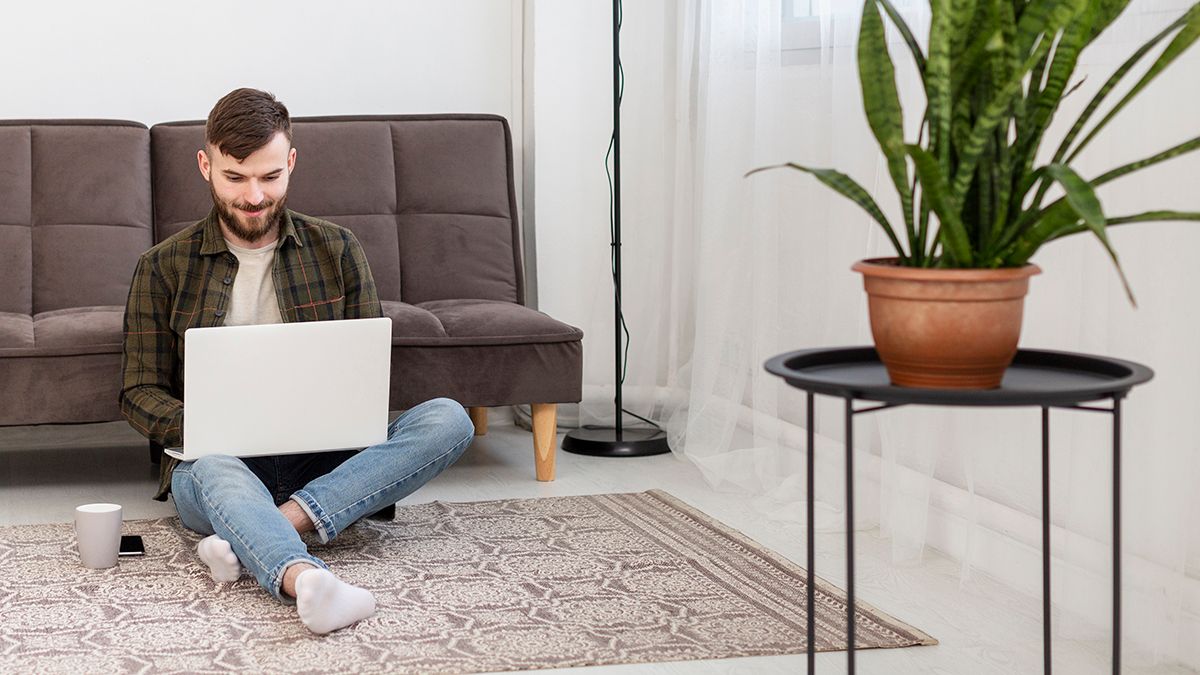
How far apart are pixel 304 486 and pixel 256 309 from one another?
352 mm

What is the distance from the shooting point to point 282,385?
2.29m

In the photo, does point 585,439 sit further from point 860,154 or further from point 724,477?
point 860,154

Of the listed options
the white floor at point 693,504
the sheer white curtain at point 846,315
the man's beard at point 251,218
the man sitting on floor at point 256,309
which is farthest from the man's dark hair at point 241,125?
the sheer white curtain at point 846,315

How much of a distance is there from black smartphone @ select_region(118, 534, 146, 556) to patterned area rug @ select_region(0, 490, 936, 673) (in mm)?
16

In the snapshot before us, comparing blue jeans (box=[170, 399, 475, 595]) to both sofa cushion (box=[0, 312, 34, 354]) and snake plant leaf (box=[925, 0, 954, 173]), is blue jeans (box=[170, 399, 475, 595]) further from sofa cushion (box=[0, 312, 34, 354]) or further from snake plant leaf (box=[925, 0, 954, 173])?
snake plant leaf (box=[925, 0, 954, 173])

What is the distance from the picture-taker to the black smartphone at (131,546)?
2.39 metres

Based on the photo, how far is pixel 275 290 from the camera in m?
2.58

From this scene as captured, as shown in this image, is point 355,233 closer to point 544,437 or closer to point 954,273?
point 544,437

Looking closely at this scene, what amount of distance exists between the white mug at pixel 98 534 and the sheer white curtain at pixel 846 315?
1.24 meters

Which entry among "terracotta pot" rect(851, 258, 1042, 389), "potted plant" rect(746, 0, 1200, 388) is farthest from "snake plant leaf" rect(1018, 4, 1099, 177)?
"terracotta pot" rect(851, 258, 1042, 389)

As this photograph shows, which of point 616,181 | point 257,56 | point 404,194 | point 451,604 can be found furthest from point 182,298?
point 257,56

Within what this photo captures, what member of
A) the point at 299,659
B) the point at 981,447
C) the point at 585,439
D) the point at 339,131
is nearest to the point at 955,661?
the point at 981,447

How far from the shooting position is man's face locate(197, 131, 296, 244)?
246 cm

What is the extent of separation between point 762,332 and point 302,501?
106 cm
